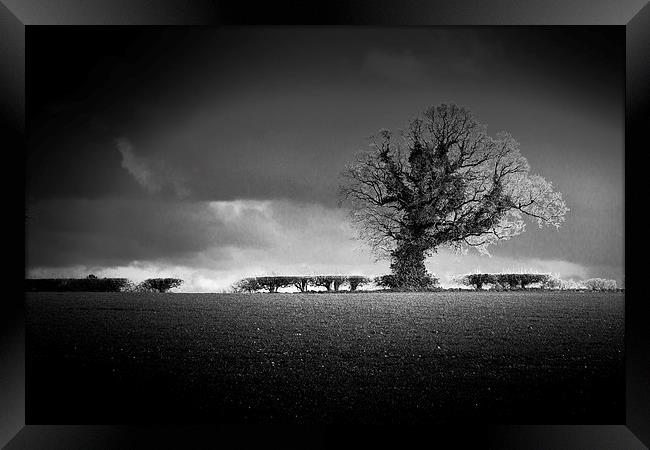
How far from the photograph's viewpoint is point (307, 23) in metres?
7.54

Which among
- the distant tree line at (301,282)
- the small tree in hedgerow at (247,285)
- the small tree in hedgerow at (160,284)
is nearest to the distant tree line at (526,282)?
the distant tree line at (301,282)

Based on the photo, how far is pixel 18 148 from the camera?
25.5 ft

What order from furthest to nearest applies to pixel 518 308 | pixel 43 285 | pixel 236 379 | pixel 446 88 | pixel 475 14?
pixel 518 308
pixel 446 88
pixel 43 285
pixel 236 379
pixel 475 14

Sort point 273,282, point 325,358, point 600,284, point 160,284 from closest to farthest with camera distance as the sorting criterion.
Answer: point 325,358
point 600,284
point 160,284
point 273,282

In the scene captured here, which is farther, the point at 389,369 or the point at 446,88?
the point at 446,88

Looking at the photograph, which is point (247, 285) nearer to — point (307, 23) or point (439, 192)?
point (307, 23)

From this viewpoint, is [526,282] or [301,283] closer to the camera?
[526,282]

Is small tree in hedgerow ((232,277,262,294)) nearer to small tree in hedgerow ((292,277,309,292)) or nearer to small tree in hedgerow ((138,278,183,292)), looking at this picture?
small tree in hedgerow ((292,277,309,292))

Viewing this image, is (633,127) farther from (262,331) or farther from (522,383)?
(262,331)

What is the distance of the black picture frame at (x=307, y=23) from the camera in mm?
7383

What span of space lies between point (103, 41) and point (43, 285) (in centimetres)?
436

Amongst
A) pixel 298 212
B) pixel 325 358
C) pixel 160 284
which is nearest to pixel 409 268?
pixel 298 212

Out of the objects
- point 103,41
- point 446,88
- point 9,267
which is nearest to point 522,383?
point 446,88

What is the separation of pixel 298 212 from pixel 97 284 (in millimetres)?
3792
